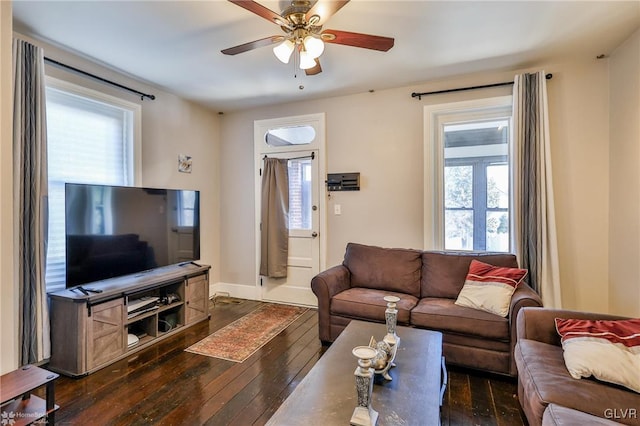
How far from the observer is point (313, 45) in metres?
1.91

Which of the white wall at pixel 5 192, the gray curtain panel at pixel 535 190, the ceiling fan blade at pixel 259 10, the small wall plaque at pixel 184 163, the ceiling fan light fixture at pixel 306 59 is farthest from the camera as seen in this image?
the small wall plaque at pixel 184 163

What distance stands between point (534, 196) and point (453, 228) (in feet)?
2.77

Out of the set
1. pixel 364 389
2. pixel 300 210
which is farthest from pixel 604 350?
pixel 300 210

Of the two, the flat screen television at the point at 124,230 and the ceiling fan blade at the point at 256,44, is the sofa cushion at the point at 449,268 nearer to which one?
the ceiling fan blade at the point at 256,44

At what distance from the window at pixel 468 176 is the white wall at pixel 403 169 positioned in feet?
0.43

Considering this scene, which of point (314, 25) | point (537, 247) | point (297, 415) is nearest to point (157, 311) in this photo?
point (297, 415)

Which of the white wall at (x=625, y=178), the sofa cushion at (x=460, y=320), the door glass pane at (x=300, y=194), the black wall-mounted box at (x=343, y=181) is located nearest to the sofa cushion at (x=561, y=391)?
the sofa cushion at (x=460, y=320)

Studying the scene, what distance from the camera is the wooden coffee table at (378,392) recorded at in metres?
1.28

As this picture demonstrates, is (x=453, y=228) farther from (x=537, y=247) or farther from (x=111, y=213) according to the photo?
(x=111, y=213)

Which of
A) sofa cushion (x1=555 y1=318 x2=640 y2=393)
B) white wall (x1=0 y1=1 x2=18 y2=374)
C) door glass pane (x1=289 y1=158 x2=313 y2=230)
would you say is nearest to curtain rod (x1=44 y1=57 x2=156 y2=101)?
white wall (x1=0 y1=1 x2=18 y2=374)

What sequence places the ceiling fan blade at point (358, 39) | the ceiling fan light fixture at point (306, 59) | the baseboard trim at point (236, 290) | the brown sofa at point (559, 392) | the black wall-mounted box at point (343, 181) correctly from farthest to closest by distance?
the baseboard trim at point (236, 290)
the black wall-mounted box at point (343, 181)
the ceiling fan light fixture at point (306, 59)
the ceiling fan blade at point (358, 39)
the brown sofa at point (559, 392)

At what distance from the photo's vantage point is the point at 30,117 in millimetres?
2312

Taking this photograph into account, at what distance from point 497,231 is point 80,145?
13.9 ft

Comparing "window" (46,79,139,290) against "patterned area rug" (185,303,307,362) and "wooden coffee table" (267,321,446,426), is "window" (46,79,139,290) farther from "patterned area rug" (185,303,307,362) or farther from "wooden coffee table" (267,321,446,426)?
"wooden coffee table" (267,321,446,426)
